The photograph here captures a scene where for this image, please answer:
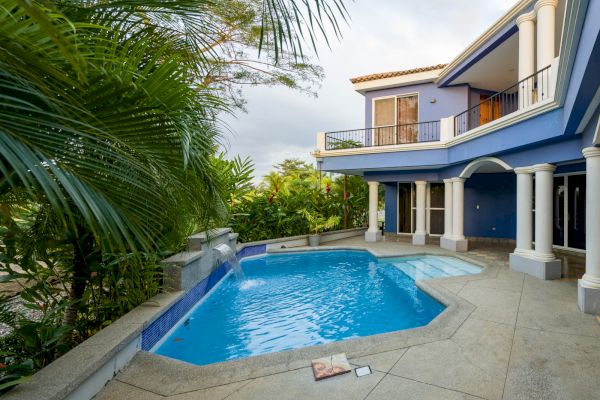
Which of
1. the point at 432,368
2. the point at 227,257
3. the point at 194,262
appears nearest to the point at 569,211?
the point at 432,368

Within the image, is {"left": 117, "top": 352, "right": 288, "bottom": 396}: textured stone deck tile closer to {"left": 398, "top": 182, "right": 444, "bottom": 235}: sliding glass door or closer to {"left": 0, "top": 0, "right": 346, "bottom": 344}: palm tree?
{"left": 0, "top": 0, "right": 346, "bottom": 344}: palm tree

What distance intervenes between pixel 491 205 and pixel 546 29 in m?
7.51

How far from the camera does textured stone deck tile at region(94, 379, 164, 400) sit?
2.88m

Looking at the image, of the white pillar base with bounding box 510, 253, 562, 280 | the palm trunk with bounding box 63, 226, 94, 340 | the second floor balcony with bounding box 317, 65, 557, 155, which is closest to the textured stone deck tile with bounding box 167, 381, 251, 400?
the palm trunk with bounding box 63, 226, 94, 340

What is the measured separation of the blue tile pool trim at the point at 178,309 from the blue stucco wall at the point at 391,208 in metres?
9.20

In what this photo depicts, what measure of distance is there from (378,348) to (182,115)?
329 centimetres

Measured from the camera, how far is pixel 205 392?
9.59 feet

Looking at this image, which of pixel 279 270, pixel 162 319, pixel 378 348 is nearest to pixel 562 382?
pixel 378 348

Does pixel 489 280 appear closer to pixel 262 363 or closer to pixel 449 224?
pixel 449 224

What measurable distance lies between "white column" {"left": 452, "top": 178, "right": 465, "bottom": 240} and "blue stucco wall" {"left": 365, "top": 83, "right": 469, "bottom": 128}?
112 inches

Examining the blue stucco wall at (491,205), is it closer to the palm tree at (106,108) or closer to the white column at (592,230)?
the white column at (592,230)

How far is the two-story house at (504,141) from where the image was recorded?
199 inches

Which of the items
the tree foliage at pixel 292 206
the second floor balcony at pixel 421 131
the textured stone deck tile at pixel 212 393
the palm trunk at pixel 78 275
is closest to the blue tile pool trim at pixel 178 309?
the palm trunk at pixel 78 275

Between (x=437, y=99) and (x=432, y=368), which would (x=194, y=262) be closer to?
(x=432, y=368)
